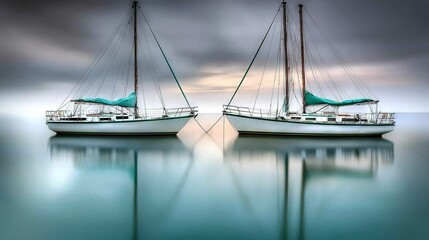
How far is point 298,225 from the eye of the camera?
25.4 ft

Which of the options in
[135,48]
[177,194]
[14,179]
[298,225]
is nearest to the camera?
[298,225]

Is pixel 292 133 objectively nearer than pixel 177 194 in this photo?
No

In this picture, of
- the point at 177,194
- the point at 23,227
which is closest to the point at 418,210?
the point at 177,194

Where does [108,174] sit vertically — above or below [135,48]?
below

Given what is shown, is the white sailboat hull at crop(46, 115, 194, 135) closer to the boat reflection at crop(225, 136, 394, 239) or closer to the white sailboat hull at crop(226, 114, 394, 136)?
the white sailboat hull at crop(226, 114, 394, 136)

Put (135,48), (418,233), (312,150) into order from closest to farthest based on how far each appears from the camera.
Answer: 1. (418,233)
2. (312,150)
3. (135,48)

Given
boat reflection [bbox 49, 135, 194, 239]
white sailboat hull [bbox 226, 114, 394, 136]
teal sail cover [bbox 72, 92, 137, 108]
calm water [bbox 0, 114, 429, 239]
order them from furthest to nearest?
1. white sailboat hull [bbox 226, 114, 394, 136]
2. teal sail cover [bbox 72, 92, 137, 108]
3. boat reflection [bbox 49, 135, 194, 239]
4. calm water [bbox 0, 114, 429, 239]

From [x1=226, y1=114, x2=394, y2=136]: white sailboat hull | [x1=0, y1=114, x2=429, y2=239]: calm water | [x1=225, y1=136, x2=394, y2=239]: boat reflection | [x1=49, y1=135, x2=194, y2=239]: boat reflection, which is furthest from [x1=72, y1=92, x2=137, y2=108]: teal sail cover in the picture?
[x1=225, y1=136, x2=394, y2=239]: boat reflection

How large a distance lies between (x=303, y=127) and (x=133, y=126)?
1555 centimetres

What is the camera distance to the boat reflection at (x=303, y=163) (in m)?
9.31

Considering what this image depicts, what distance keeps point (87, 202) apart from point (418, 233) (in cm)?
955

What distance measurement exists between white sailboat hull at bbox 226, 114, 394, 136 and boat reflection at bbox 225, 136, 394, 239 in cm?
81

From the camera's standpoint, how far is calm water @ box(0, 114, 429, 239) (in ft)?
24.1

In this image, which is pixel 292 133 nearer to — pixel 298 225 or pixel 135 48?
pixel 135 48
